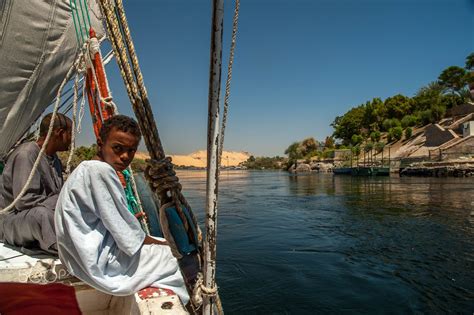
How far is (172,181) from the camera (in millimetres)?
2164

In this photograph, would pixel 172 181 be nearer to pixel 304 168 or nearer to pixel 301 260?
pixel 301 260

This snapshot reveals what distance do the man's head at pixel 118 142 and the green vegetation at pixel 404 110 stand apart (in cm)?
6685

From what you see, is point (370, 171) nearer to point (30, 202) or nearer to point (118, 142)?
point (30, 202)

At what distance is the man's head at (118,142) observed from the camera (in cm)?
221

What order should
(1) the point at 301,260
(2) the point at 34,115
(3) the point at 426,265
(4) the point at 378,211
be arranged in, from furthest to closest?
(4) the point at 378,211, (1) the point at 301,260, (3) the point at 426,265, (2) the point at 34,115

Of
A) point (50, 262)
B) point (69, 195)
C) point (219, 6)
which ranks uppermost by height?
point (219, 6)

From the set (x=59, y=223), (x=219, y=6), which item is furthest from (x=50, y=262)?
(x=219, y=6)

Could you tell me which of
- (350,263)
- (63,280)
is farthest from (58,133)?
(350,263)

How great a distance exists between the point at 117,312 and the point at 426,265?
710 cm

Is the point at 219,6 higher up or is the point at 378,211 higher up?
the point at 219,6

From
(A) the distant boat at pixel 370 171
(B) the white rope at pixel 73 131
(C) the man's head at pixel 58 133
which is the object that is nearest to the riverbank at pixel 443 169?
(A) the distant boat at pixel 370 171

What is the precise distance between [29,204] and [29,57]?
7.25ft

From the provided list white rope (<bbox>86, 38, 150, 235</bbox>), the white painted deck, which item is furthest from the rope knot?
white rope (<bbox>86, 38, 150, 235</bbox>)

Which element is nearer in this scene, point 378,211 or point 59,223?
point 59,223
